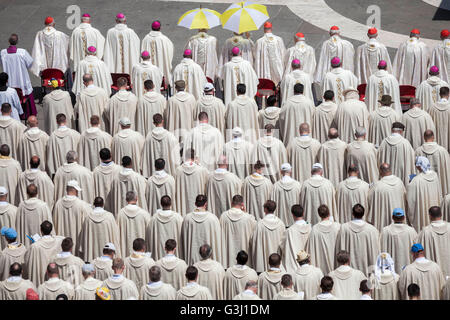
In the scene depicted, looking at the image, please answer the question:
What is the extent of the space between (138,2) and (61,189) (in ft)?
39.4

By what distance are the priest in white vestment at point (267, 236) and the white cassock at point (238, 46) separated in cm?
722

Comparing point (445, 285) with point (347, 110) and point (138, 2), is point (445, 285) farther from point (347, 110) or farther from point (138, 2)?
point (138, 2)

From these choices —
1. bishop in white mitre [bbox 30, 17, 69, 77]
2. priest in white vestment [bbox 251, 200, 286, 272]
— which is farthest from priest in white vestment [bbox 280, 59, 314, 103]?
bishop in white mitre [bbox 30, 17, 69, 77]

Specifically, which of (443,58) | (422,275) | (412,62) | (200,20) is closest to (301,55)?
(200,20)

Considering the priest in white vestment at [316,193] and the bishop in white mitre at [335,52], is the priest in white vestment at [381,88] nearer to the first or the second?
the bishop in white mitre at [335,52]

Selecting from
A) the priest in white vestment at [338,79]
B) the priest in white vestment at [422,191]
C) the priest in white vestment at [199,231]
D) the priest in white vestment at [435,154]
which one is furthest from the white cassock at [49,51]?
the priest in white vestment at [422,191]

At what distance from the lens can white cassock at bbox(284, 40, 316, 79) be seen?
23266 millimetres

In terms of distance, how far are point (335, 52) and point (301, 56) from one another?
80 centimetres

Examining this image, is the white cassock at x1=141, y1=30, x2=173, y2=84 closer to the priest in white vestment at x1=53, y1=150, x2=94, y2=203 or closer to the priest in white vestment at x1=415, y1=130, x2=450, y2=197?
the priest in white vestment at x1=53, y1=150, x2=94, y2=203

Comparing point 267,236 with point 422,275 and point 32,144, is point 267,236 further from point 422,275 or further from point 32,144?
point 32,144

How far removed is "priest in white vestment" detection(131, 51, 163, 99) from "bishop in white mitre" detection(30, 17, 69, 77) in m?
2.43

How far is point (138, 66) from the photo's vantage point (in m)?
22.6
